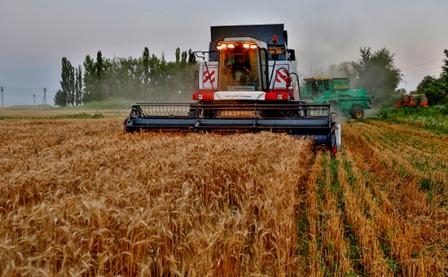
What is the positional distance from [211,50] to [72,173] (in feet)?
29.5

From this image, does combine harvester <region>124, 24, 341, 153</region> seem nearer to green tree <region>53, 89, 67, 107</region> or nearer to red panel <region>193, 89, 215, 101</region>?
red panel <region>193, 89, 215, 101</region>

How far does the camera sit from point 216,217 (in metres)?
4.06

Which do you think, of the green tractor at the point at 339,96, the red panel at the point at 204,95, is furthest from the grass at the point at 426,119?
the red panel at the point at 204,95

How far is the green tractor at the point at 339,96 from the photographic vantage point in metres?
28.9

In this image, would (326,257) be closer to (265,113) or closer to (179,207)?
(179,207)

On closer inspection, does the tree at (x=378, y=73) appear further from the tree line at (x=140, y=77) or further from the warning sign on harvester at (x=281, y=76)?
the warning sign on harvester at (x=281, y=76)

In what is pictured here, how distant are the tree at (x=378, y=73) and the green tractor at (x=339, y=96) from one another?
86.1ft

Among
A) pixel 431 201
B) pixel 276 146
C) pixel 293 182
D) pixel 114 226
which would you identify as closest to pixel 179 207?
pixel 114 226

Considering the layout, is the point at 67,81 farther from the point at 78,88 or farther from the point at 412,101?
the point at 412,101

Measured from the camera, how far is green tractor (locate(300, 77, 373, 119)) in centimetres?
2888

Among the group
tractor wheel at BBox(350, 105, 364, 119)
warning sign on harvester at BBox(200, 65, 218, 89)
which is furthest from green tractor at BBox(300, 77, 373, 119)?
warning sign on harvester at BBox(200, 65, 218, 89)

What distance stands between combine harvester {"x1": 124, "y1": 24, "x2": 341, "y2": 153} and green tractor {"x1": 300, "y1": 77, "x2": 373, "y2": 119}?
16.1 meters

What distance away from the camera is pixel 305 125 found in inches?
419

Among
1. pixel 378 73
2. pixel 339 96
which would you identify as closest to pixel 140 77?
pixel 378 73
